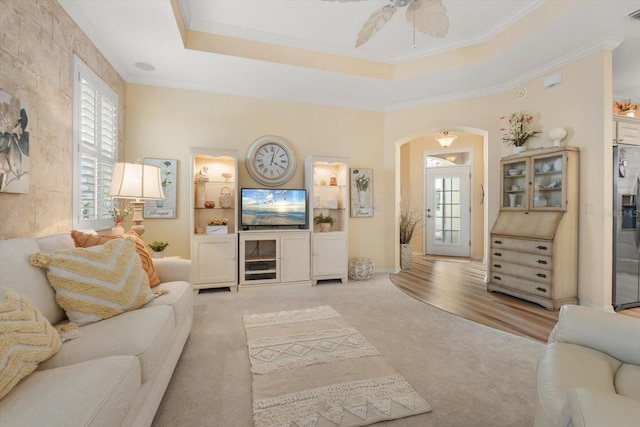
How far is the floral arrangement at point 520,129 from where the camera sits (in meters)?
3.84

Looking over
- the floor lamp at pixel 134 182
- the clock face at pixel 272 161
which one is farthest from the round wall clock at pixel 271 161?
the floor lamp at pixel 134 182

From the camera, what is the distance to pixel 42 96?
2.20 metres

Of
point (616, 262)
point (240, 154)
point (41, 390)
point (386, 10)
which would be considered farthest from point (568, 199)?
point (41, 390)

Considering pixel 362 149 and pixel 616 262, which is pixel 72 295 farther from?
pixel 616 262

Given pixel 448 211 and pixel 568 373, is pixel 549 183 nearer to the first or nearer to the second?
pixel 568 373

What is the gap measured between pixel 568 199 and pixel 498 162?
1.11 m

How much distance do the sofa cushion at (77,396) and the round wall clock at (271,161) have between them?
3336 millimetres

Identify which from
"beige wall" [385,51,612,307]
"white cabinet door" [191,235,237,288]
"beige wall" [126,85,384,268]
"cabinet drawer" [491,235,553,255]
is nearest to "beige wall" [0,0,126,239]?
"beige wall" [126,85,384,268]

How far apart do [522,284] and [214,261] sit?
3.88 metres

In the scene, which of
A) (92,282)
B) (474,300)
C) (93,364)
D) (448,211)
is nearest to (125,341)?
(93,364)

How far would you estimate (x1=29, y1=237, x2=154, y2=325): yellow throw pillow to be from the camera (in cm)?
161

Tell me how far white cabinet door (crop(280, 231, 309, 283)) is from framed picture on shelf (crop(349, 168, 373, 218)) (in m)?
1.15

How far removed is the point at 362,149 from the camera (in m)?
4.98

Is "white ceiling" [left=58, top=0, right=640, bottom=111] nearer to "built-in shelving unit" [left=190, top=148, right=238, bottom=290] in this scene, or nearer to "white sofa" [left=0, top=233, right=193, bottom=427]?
"built-in shelving unit" [left=190, top=148, right=238, bottom=290]
